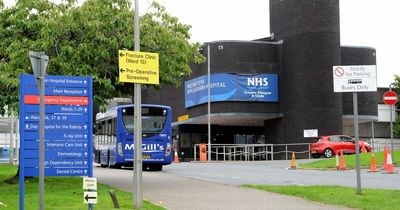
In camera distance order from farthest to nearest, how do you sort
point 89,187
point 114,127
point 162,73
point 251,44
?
point 251,44
point 114,127
point 162,73
point 89,187

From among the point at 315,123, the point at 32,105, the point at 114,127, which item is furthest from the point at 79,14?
the point at 315,123

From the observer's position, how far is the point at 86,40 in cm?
1836

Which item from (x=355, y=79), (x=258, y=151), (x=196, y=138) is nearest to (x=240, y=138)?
(x=196, y=138)

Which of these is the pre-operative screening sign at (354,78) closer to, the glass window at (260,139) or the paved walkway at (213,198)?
the paved walkway at (213,198)

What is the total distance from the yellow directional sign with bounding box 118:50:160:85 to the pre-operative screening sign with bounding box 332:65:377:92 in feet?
14.6

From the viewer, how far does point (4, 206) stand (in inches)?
552

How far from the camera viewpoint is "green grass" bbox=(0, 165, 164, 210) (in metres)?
13.6

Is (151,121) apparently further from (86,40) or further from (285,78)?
(285,78)

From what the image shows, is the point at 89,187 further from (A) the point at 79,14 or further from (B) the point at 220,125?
(B) the point at 220,125

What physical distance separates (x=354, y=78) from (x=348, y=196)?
2.73 metres

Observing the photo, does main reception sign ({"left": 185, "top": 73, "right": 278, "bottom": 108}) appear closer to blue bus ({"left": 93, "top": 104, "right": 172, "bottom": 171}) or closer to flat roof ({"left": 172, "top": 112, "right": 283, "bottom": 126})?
flat roof ({"left": 172, "top": 112, "right": 283, "bottom": 126})

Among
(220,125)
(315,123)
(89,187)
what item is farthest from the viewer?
(220,125)

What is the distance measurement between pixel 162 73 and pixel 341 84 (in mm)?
6216

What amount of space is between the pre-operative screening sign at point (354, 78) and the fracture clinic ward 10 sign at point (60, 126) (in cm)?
573
